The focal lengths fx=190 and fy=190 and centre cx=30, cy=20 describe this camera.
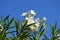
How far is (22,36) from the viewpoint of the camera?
304 centimetres

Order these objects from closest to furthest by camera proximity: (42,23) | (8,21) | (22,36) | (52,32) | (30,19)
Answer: (30,19), (22,36), (8,21), (42,23), (52,32)

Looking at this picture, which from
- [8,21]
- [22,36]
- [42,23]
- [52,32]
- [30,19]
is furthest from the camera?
[52,32]

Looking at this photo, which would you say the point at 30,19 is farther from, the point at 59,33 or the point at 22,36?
the point at 59,33

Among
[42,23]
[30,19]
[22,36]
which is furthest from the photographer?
[42,23]

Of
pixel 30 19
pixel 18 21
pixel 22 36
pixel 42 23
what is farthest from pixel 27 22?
pixel 42 23

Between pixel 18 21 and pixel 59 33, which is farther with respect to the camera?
pixel 59 33

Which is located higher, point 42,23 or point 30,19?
point 42,23

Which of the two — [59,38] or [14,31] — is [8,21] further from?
[59,38]

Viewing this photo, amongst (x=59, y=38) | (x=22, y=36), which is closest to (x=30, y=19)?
(x=22, y=36)

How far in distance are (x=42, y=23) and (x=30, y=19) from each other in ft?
2.65

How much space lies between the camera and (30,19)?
277 cm

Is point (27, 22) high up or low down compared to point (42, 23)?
down

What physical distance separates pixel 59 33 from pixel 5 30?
139 cm

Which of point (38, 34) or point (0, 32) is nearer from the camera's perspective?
point (0, 32)
